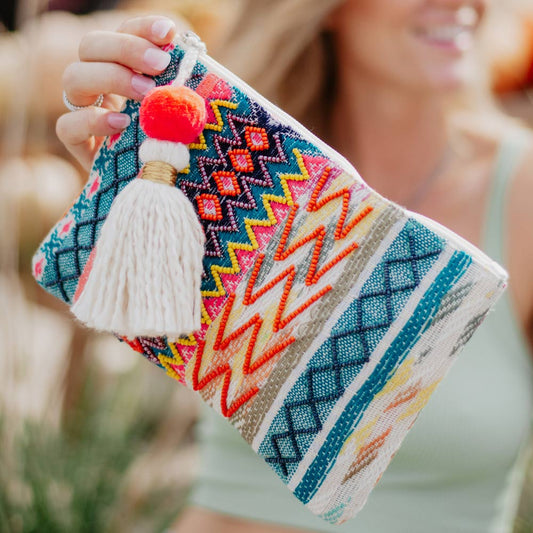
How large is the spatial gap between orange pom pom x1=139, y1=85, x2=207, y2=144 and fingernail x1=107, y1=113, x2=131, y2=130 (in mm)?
69

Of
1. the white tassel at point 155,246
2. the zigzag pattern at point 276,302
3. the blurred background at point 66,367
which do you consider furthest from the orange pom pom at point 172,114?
the blurred background at point 66,367

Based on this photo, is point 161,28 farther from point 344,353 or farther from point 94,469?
point 94,469

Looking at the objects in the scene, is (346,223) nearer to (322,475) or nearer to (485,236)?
(322,475)

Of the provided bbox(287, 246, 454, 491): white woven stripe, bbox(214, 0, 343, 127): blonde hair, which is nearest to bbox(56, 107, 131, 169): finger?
bbox(287, 246, 454, 491): white woven stripe

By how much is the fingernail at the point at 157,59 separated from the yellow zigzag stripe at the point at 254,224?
0.50 feet

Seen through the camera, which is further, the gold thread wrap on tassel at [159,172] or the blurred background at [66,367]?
the blurred background at [66,367]

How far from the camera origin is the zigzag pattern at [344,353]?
538 mm

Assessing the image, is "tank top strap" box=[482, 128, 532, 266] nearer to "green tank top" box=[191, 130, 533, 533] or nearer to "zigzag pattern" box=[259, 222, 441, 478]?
"green tank top" box=[191, 130, 533, 533]

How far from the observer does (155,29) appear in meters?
0.61

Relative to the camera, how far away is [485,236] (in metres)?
0.95

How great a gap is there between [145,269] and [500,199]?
0.63 m

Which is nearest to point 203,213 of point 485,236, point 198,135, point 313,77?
point 198,135

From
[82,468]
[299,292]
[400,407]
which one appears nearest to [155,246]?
[299,292]

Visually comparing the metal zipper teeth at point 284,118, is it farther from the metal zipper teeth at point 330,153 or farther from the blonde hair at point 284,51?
the blonde hair at point 284,51
